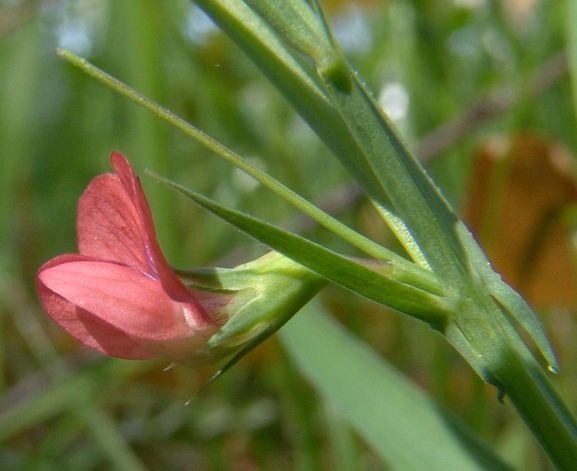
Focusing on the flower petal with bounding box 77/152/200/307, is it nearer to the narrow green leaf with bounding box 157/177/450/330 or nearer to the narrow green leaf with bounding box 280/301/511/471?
the narrow green leaf with bounding box 157/177/450/330

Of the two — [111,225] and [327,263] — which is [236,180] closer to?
[111,225]

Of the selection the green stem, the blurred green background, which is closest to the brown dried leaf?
the blurred green background

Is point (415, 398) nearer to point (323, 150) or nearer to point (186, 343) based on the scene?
point (186, 343)

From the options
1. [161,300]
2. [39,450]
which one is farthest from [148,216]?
[39,450]

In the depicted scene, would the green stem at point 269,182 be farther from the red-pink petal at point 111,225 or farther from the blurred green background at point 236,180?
the blurred green background at point 236,180

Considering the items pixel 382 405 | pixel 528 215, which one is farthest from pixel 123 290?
pixel 528 215

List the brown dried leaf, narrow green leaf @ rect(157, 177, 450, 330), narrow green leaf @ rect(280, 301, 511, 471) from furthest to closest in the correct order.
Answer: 1. the brown dried leaf
2. narrow green leaf @ rect(280, 301, 511, 471)
3. narrow green leaf @ rect(157, 177, 450, 330)

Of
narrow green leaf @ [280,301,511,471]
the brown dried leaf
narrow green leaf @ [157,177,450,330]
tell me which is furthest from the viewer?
the brown dried leaf

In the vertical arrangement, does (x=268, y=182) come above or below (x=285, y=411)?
above
